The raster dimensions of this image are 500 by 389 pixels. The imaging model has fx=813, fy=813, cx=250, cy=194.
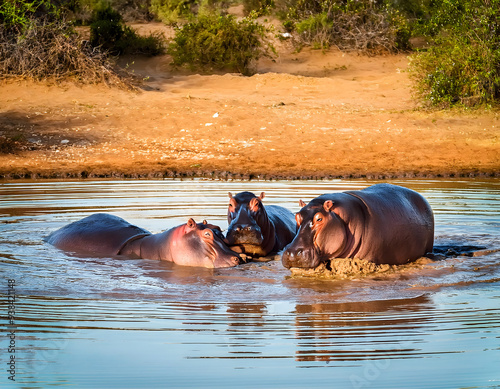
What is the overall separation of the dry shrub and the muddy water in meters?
9.70

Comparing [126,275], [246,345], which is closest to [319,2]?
[126,275]

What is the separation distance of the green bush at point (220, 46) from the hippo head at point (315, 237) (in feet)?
48.5

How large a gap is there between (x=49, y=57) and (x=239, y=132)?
4942 mm

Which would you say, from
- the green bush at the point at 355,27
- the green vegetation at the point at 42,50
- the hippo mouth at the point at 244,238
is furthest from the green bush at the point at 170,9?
the hippo mouth at the point at 244,238

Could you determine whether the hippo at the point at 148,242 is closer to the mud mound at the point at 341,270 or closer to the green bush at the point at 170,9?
the mud mound at the point at 341,270

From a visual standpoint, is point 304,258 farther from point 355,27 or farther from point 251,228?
point 355,27

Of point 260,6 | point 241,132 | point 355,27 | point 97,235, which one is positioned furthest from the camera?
point 260,6

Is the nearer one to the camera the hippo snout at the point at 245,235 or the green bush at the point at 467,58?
the hippo snout at the point at 245,235

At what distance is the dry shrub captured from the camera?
17.0 metres

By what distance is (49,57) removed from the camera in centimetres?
1702

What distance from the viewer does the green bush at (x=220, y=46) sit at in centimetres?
2036

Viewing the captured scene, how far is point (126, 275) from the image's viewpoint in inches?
245

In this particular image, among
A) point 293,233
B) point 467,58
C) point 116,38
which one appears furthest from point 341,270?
point 116,38

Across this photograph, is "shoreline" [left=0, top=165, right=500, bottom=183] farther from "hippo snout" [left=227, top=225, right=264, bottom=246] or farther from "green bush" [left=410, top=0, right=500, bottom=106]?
"hippo snout" [left=227, top=225, right=264, bottom=246]
